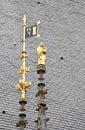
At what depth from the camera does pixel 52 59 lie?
17.8 m

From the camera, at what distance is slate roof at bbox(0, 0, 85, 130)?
15.7m

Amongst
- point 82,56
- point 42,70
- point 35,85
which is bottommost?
point 42,70

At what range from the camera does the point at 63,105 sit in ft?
53.5

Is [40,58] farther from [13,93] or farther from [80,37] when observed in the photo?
[80,37]

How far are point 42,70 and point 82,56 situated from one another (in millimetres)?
5443

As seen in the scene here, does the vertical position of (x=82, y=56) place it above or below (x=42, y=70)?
above

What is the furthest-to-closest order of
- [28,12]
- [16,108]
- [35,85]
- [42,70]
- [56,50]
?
[28,12], [56,50], [35,85], [16,108], [42,70]

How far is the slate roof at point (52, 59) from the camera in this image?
618 inches

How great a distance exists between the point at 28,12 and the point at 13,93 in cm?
379

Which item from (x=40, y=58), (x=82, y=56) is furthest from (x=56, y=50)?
(x=40, y=58)

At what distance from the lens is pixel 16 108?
1560 centimetres

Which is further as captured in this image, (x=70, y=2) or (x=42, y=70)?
(x=70, y=2)

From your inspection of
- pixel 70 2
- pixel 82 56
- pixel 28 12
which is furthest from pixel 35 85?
pixel 70 2

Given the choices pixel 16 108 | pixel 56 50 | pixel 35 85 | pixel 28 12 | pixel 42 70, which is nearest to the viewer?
pixel 42 70
